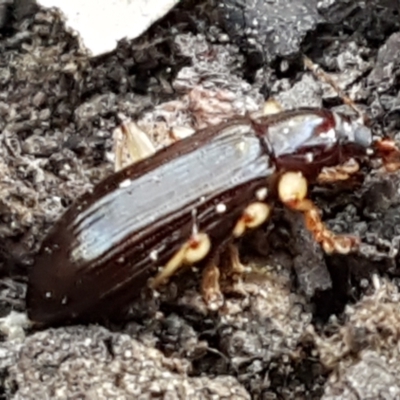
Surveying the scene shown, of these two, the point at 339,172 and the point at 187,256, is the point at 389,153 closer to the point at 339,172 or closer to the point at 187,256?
the point at 339,172

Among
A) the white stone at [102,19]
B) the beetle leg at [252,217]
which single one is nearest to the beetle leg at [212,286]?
the beetle leg at [252,217]

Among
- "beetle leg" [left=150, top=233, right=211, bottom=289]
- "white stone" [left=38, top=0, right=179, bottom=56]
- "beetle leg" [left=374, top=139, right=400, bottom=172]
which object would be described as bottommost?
"beetle leg" [left=150, top=233, right=211, bottom=289]

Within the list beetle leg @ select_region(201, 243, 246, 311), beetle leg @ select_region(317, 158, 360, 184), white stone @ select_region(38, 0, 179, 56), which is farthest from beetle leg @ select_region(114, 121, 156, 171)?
beetle leg @ select_region(317, 158, 360, 184)

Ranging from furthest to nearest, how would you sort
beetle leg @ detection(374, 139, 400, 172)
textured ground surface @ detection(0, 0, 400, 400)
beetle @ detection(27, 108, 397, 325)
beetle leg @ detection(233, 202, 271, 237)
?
1. beetle leg @ detection(374, 139, 400, 172)
2. beetle leg @ detection(233, 202, 271, 237)
3. beetle @ detection(27, 108, 397, 325)
4. textured ground surface @ detection(0, 0, 400, 400)

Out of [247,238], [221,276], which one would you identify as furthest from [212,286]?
[247,238]

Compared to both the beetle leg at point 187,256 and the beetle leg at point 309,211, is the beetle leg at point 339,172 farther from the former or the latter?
the beetle leg at point 187,256

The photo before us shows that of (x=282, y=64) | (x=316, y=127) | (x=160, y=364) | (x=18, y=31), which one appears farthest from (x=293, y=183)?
(x=18, y=31)

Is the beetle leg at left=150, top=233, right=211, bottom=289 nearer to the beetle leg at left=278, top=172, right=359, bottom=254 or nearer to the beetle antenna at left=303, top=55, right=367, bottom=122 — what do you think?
the beetle leg at left=278, top=172, right=359, bottom=254
